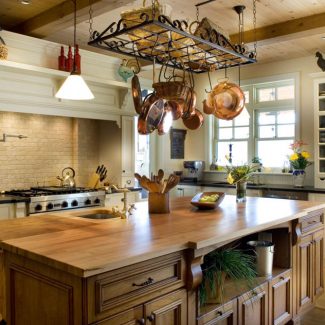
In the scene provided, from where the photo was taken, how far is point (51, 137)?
4953mm

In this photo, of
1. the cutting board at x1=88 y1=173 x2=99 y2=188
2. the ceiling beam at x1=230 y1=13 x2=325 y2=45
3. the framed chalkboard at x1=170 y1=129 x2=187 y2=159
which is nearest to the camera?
the ceiling beam at x1=230 y1=13 x2=325 y2=45

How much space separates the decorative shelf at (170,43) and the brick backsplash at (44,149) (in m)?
2.33

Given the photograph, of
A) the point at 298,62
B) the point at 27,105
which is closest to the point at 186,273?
the point at 27,105

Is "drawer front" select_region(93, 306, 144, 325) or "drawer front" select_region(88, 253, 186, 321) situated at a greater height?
"drawer front" select_region(88, 253, 186, 321)

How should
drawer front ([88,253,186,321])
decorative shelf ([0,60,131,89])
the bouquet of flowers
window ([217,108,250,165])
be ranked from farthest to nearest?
window ([217,108,250,165]), the bouquet of flowers, decorative shelf ([0,60,131,89]), drawer front ([88,253,186,321])

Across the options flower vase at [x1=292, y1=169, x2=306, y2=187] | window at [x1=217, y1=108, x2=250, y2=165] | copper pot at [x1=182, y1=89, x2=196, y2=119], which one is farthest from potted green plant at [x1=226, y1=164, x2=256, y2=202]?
window at [x1=217, y1=108, x2=250, y2=165]

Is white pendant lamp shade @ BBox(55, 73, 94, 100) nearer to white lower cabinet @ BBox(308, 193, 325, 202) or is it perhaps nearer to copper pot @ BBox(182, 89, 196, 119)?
copper pot @ BBox(182, 89, 196, 119)

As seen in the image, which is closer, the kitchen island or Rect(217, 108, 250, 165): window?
the kitchen island

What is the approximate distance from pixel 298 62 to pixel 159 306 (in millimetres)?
5012

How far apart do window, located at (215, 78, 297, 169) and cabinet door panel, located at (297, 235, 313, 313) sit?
9.88ft

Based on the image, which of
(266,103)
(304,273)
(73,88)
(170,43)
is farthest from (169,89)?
(266,103)

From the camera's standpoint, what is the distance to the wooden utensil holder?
9.29 feet

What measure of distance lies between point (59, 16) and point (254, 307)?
10.2 feet

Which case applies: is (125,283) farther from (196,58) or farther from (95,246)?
(196,58)
